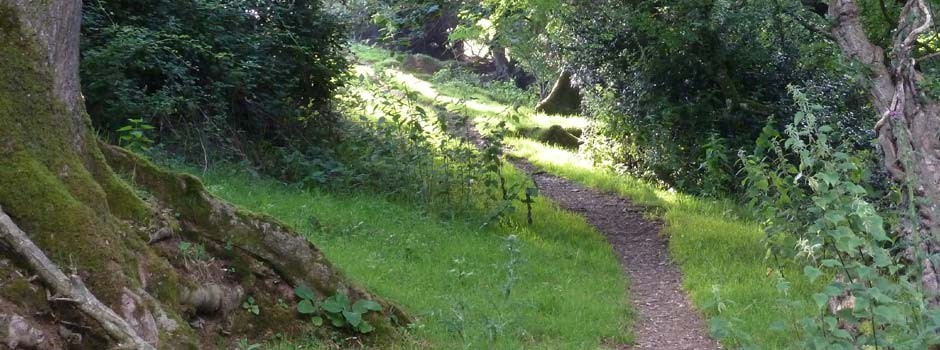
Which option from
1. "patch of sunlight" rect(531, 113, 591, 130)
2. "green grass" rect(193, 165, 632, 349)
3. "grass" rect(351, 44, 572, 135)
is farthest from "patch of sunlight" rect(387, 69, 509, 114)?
"green grass" rect(193, 165, 632, 349)

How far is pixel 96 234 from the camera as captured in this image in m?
4.86

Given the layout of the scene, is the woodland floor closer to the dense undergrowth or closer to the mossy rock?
the dense undergrowth

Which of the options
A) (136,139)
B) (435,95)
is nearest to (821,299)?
(136,139)

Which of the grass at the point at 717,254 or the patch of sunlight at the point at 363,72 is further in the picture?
the patch of sunlight at the point at 363,72

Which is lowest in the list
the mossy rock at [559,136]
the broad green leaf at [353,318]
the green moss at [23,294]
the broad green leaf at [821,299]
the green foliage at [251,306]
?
the mossy rock at [559,136]

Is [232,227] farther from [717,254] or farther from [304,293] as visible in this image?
[717,254]

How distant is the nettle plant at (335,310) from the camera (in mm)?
6328

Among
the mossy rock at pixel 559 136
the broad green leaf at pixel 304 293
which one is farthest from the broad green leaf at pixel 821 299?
the mossy rock at pixel 559 136

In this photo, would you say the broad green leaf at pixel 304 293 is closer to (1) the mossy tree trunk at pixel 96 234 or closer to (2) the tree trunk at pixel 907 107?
(1) the mossy tree trunk at pixel 96 234

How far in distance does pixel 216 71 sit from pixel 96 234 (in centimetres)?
863

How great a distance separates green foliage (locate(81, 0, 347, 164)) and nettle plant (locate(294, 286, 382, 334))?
6.29m

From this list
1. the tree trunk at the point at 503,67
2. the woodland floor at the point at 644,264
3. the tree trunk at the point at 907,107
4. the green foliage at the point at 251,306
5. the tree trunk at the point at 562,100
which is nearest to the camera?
the green foliage at the point at 251,306

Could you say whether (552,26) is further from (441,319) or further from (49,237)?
(49,237)

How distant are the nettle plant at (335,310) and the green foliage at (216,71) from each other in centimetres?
629
